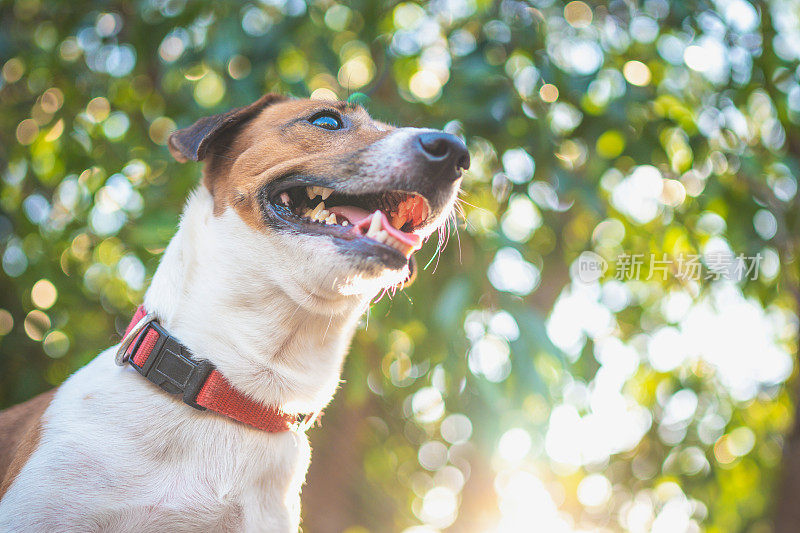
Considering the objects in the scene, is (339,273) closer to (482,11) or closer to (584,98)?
(584,98)

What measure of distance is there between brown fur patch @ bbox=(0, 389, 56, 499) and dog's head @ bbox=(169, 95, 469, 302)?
0.82m

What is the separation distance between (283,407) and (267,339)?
21cm

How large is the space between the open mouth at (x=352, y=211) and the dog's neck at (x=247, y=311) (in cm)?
14

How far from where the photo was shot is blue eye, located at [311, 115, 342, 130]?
2.11 metres

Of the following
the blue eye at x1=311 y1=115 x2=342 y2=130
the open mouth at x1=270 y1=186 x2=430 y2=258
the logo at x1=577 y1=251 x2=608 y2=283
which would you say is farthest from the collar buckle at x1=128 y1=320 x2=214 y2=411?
the logo at x1=577 y1=251 x2=608 y2=283

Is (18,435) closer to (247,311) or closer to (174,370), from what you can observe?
(174,370)

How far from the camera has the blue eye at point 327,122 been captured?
2107 millimetres

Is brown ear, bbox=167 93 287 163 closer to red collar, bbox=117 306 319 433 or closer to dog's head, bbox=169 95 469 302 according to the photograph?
dog's head, bbox=169 95 469 302

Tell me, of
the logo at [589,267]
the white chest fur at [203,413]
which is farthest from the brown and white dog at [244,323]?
the logo at [589,267]

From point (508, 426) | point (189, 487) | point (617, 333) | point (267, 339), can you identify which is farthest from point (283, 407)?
point (617, 333)

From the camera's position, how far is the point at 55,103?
12.9 ft

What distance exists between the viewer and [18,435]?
2002 millimetres

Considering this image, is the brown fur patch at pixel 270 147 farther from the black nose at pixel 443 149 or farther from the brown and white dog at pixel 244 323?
the black nose at pixel 443 149

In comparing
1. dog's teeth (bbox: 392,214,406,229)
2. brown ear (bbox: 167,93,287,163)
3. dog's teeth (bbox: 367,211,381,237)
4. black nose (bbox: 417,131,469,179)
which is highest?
black nose (bbox: 417,131,469,179)
